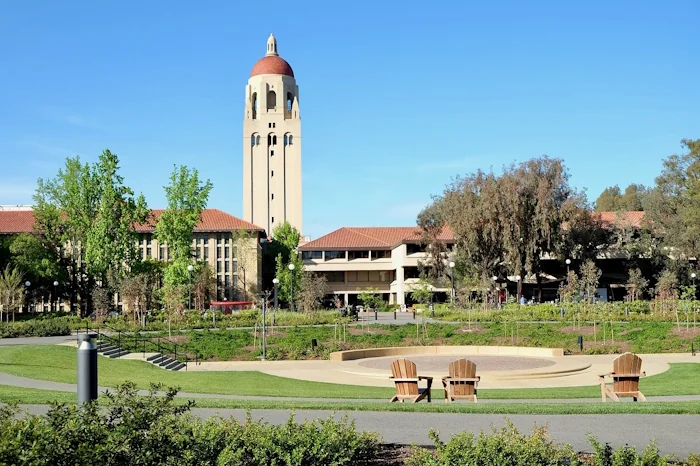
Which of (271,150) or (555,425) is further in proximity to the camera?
(271,150)

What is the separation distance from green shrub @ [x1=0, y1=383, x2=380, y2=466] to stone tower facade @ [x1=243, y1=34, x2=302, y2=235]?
295 feet

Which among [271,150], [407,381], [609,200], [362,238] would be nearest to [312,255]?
[362,238]

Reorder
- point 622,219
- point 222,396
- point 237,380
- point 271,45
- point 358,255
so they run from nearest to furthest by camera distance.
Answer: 1. point 222,396
2. point 237,380
3. point 622,219
4. point 358,255
5. point 271,45

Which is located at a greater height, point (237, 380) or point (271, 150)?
point (271, 150)

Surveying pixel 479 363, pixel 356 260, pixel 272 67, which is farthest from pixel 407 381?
pixel 272 67

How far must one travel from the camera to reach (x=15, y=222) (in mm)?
74750

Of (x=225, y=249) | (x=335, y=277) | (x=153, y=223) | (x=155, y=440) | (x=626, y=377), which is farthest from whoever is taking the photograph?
(x=335, y=277)

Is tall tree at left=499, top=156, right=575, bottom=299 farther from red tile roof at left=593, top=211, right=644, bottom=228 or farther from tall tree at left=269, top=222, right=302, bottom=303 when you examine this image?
tall tree at left=269, top=222, right=302, bottom=303

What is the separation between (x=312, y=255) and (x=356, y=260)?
4.73 meters

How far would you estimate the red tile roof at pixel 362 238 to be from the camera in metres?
81.5

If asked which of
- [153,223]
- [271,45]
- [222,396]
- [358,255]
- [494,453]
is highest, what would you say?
[271,45]

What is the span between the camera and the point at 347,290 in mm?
81875

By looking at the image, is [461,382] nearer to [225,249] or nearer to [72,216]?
[72,216]

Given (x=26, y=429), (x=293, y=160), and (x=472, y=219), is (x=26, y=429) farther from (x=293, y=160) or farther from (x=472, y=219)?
(x=293, y=160)
